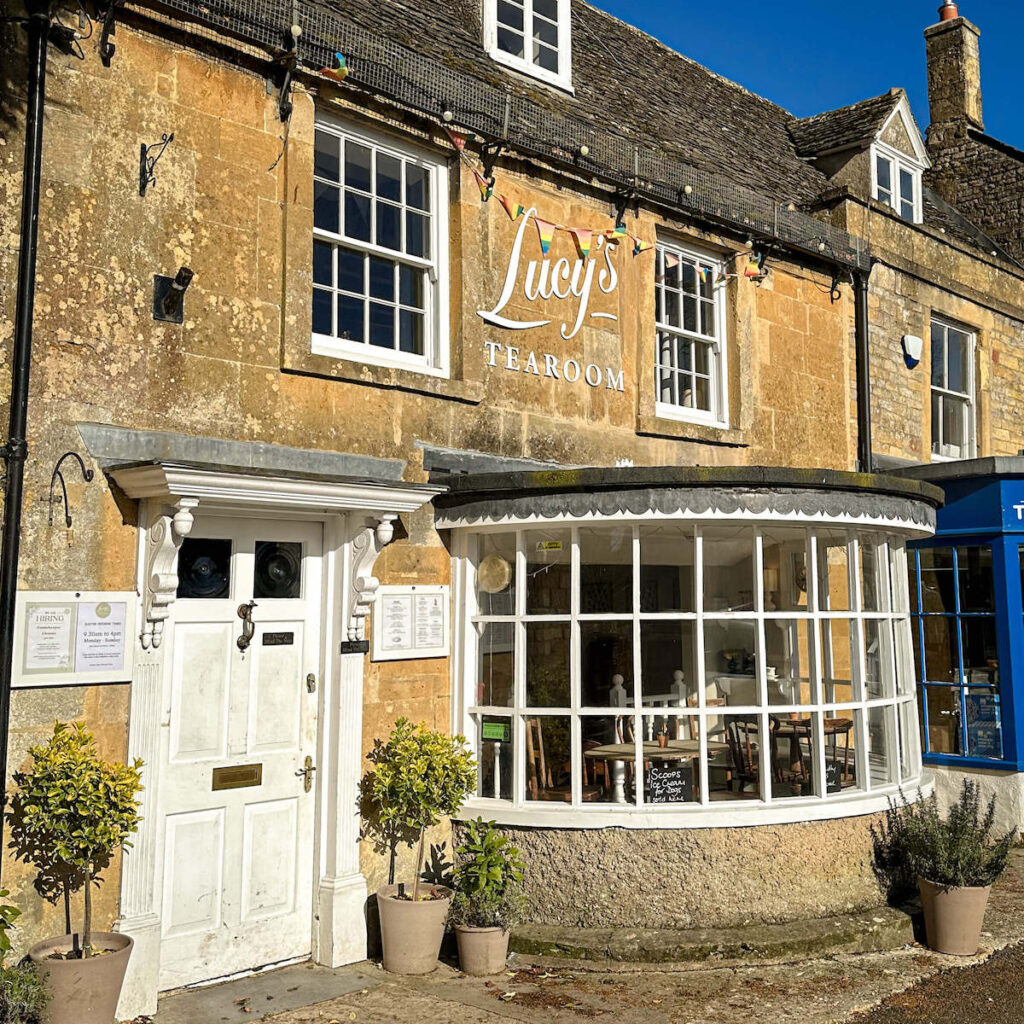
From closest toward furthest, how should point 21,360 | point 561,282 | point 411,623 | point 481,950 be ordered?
point 21,360 → point 481,950 → point 411,623 → point 561,282

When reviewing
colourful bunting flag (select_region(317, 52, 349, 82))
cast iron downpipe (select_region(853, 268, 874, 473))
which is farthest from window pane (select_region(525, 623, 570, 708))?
cast iron downpipe (select_region(853, 268, 874, 473))

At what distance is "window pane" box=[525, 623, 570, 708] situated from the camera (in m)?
7.48

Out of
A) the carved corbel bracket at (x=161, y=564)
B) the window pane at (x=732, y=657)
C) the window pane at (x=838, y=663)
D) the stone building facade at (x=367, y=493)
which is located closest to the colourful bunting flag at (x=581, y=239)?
the stone building facade at (x=367, y=493)

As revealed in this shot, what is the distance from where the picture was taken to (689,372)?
1030 centimetres

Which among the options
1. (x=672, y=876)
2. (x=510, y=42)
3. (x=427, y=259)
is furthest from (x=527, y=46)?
(x=672, y=876)

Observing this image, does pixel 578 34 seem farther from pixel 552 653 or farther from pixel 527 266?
pixel 552 653

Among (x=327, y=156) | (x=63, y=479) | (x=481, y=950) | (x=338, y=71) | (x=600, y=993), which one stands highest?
(x=338, y=71)

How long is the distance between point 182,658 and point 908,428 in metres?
9.12

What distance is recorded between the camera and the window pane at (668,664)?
7.29 meters

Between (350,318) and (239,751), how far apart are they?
3.05 metres

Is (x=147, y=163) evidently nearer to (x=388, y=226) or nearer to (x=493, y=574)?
(x=388, y=226)

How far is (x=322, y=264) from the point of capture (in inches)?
291

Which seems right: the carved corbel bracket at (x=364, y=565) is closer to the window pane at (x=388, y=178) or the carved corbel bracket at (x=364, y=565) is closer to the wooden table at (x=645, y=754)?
the wooden table at (x=645, y=754)

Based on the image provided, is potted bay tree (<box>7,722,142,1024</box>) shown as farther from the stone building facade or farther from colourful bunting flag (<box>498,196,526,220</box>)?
colourful bunting flag (<box>498,196,526,220</box>)
